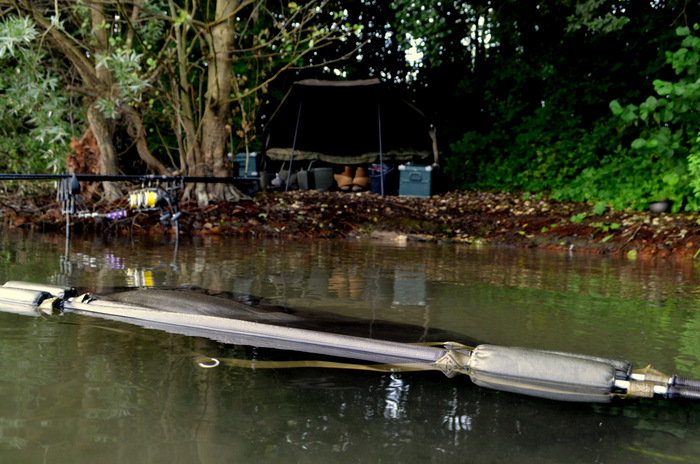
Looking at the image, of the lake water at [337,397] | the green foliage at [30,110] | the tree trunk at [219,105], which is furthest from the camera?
the tree trunk at [219,105]

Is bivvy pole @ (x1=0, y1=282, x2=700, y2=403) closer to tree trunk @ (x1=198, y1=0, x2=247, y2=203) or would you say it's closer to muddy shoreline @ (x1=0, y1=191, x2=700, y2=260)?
muddy shoreline @ (x1=0, y1=191, x2=700, y2=260)

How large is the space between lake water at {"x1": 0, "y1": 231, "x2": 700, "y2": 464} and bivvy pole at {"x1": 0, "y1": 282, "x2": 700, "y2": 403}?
0.05 metres

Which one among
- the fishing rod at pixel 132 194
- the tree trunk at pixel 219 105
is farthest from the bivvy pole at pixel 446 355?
the tree trunk at pixel 219 105

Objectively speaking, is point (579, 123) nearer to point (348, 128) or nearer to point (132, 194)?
point (348, 128)

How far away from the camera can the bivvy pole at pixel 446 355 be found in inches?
70.2

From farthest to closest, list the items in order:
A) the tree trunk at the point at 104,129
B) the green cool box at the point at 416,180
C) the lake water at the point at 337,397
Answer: the green cool box at the point at 416,180 → the tree trunk at the point at 104,129 → the lake water at the point at 337,397

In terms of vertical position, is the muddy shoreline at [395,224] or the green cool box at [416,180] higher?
the green cool box at [416,180]

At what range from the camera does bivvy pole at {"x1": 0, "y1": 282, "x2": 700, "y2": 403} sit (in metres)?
1.78

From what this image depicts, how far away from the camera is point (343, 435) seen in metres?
1.55

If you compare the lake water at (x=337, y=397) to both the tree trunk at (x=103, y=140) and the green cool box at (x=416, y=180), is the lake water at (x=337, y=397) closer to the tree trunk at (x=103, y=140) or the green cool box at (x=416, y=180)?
the tree trunk at (x=103, y=140)

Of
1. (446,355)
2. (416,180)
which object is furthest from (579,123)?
(446,355)

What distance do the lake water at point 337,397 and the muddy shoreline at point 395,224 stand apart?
3819mm

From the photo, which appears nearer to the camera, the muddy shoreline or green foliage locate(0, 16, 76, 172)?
the muddy shoreline

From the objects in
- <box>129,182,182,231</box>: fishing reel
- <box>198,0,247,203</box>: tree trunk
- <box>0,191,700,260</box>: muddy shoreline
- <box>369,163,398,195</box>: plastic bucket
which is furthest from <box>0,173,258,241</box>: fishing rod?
<box>369,163,398,195</box>: plastic bucket
